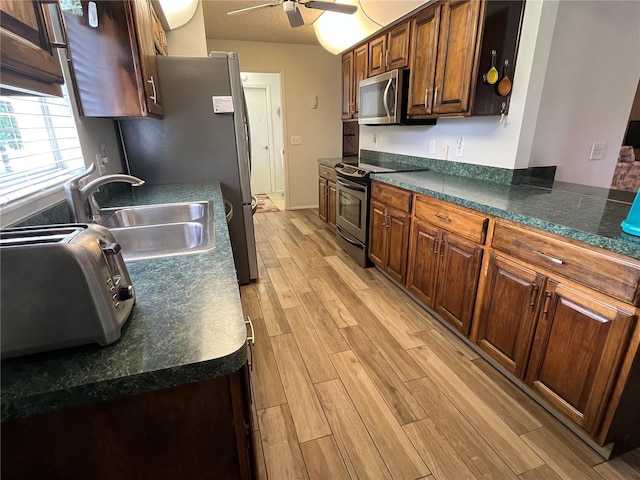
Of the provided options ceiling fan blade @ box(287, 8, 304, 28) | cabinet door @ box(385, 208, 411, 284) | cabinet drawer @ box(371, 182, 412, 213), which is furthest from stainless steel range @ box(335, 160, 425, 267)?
ceiling fan blade @ box(287, 8, 304, 28)

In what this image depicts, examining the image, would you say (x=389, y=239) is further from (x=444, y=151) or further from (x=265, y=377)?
(x=265, y=377)

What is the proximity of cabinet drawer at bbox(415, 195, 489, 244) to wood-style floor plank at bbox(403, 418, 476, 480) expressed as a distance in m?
0.97

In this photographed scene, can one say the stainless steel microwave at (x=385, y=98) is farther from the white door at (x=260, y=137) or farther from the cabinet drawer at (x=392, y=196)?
the white door at (x=260, y=137)

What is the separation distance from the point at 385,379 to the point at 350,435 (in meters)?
0.40

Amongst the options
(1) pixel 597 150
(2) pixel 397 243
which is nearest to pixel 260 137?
(2) pixel 397 243

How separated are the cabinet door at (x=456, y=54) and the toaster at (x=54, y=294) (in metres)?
2.30

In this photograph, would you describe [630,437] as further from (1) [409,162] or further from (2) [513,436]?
(1) [409,162]

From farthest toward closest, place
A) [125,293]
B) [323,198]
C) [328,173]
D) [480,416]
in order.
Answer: [323,198], [328,173], [480,416], [125,293]

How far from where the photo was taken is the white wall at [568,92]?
2012 mm

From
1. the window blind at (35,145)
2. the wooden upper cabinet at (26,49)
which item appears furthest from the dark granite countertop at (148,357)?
the window blind at (35,145)

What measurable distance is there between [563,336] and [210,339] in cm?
146

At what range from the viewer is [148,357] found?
0.61 metres

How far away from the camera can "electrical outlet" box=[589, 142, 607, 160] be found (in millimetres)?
2380

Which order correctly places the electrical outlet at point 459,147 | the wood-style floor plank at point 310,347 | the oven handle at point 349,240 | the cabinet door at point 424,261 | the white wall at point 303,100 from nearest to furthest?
the wood-style floor plank at point 310,347, the cabinet door at point 424,261, the electrical outlet at point 459,147, the oven handle at point 349,240, the white wall at point 303,100
